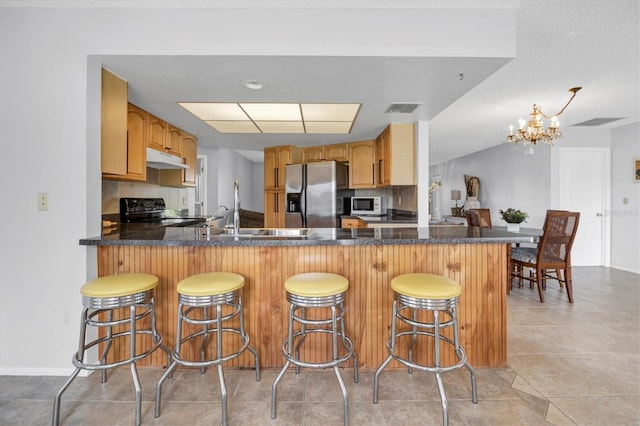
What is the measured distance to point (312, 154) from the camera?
5.11 m

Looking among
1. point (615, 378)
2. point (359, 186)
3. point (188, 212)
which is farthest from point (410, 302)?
point (188, 212)

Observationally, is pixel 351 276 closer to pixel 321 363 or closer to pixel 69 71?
pixel 321 363

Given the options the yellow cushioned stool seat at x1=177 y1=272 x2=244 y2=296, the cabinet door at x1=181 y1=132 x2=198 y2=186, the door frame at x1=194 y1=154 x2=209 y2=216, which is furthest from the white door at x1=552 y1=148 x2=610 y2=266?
the door frame at x1=194 y1=154 x2=209 y2=216

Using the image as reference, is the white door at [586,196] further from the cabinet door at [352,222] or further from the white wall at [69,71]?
the white wall at [69,71]

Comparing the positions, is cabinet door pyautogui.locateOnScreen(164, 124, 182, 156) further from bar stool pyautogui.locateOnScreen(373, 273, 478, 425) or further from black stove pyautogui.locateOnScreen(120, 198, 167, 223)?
bar stool pyautogui.locateOnScreen(373, 273, 478, 425)

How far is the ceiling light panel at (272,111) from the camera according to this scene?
2.94 metres

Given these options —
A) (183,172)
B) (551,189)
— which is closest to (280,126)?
(183,172)

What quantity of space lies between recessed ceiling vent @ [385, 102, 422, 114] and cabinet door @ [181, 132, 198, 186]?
8.77ft

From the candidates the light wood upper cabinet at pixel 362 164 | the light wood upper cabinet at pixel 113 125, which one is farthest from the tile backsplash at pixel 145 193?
the light wood upper cabinet at pixel 362 164

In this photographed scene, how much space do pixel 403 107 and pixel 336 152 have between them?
1.95m

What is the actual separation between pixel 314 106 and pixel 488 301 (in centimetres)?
228

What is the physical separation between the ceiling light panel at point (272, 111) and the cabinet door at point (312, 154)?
1.60m

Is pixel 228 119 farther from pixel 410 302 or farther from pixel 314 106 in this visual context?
pixel 410 302

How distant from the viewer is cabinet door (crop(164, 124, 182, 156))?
3511 mm
